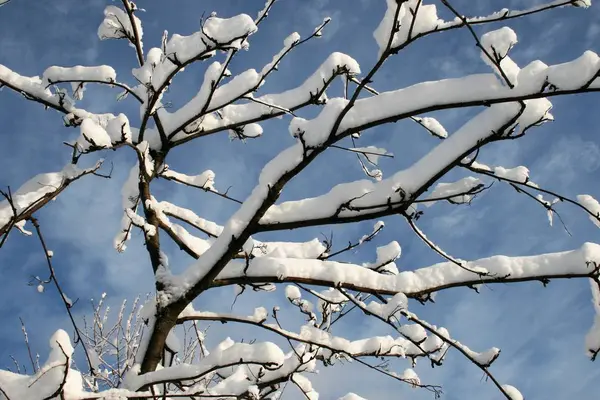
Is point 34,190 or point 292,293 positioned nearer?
point 34,190

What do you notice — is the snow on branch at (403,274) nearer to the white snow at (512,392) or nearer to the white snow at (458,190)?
the white snow at (458,190)

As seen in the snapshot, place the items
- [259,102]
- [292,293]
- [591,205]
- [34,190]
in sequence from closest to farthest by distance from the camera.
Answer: [591,205] → [34,190] → [259,102] → [292,293]

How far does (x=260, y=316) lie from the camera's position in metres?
3.17

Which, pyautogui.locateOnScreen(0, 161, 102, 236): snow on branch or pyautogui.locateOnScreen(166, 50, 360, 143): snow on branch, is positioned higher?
pyautogui.locateOnScreen(166, 50, 360, 143): snow on branch

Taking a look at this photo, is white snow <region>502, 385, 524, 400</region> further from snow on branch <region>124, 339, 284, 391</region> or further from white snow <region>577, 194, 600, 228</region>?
snow on branch <region>124, 339, 284, 391</region>

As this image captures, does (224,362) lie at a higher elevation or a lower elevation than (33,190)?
lower

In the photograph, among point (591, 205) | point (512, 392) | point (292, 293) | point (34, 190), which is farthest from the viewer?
point (292, 293)

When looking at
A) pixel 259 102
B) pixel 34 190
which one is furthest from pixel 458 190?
pixel 34 190

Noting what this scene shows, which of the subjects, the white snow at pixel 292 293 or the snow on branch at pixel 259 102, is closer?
the snow on branch at pixel 259 102

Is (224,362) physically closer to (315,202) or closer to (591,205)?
(315,202)

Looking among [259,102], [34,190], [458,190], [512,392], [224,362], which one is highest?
[259,102]

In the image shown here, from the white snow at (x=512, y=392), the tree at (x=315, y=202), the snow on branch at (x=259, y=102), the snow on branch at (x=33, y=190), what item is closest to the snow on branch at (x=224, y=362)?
the tree at (x=315, y=202)

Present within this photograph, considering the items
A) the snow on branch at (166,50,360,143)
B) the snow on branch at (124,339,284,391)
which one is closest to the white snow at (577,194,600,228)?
the snow on branch at (166,50,360,143)

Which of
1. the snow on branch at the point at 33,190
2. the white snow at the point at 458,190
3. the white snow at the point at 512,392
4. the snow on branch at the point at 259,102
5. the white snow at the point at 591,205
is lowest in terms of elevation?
the white snow at the point at 512,392
